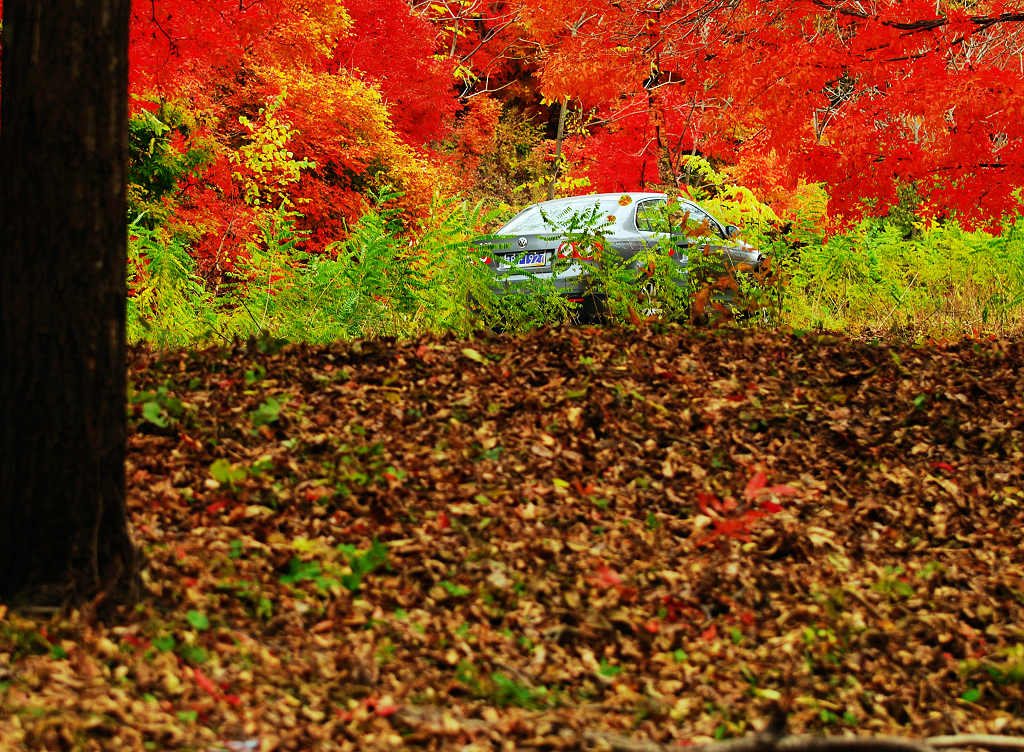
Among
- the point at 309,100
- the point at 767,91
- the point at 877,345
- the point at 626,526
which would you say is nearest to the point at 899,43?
the point at 767,91

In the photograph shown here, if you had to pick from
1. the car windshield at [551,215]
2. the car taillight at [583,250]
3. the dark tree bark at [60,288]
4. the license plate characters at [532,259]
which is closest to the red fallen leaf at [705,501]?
the dark tree bark at [60,288]

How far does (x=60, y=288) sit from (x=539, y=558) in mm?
1961

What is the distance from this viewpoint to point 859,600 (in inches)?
146

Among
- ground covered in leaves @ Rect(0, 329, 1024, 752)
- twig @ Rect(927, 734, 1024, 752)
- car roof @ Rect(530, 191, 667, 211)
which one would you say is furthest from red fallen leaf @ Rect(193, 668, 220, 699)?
car roof @ Rect(530, 191, 667, 211)

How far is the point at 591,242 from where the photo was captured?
7023 millimetres

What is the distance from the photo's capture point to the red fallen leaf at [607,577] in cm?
368

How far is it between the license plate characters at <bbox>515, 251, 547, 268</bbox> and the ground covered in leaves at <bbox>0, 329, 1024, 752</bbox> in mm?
2865

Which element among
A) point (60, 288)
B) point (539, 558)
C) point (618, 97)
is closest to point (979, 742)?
point (539, 558)

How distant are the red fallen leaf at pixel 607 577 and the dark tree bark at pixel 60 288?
1.76 m

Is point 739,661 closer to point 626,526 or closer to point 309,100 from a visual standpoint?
point 626,526

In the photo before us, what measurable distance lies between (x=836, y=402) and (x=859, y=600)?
6.45 feet

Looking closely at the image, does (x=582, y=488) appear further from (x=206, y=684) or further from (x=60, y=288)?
(x=60, y=288)

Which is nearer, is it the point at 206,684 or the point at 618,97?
the point at 206,684

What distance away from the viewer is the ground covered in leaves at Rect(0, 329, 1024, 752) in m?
2.89
